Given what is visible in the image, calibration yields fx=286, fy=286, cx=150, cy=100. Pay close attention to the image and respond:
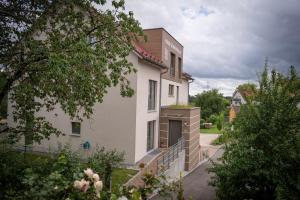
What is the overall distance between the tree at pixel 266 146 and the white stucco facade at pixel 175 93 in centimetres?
1195

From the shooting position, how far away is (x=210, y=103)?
6150 cm

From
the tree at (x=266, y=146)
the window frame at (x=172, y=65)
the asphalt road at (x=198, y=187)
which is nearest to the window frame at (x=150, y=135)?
the asphalt road at (x=198, y=187)

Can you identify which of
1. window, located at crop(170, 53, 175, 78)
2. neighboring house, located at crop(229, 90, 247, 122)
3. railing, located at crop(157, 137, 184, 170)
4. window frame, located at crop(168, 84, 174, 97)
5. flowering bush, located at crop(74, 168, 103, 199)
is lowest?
railing, located at crop(157, 137, 184, 170)

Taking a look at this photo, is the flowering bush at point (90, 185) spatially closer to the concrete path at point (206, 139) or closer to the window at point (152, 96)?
the window at point (152, 96)

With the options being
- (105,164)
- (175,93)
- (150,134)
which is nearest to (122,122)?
(150,134)

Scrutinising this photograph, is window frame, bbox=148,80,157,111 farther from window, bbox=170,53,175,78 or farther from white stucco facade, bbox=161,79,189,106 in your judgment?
window, bbox=170,53,175,78

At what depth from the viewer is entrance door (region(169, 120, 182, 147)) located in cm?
2264

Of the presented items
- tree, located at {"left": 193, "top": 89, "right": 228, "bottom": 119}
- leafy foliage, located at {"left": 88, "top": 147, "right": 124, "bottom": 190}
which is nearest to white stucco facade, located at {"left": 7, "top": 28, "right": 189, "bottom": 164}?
leafy foliage, located at {"left": 88, "top": 147, "right": 124, "bottom": 190}

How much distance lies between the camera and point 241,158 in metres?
10.6

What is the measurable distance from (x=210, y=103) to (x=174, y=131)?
4032cm

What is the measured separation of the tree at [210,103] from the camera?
200ft

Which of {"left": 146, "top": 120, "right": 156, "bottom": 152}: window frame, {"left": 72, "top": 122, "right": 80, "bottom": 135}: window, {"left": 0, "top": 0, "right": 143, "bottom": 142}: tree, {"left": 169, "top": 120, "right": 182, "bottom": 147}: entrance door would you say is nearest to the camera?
{"left": 0, "top": 0, "right": 143, "bottom": 142}: tree

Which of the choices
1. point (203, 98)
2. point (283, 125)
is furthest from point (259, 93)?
point (203, 98)

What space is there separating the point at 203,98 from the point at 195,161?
3654 centimetres
